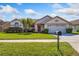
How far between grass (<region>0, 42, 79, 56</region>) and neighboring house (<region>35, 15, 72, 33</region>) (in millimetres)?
490

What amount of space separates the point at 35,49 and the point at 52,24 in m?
1.56

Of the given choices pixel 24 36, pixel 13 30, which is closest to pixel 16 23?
pixel 13 30

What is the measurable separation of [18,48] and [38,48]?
2.00ft

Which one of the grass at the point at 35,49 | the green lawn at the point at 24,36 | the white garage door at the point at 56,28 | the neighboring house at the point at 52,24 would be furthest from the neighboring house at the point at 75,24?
the green lawn at the point at 24,36

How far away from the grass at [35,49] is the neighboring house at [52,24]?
490 mm

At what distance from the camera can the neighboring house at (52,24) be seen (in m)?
8.76

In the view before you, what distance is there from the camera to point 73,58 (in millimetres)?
7363

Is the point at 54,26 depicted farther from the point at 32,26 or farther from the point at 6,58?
the point at 6,58

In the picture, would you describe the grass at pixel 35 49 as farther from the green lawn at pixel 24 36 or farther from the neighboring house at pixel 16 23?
the neighboring house at pixel 16 23

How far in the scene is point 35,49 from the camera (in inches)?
328

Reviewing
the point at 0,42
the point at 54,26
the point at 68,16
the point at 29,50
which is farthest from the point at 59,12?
the point at 0,42

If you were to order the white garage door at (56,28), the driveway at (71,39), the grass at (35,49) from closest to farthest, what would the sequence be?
1. the grass at (35,49)
2. the driveway at (71,39)
3. the white garage door at (56,28)

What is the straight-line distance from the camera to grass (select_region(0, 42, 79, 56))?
7880 mm

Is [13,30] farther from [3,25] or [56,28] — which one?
[56,28]
